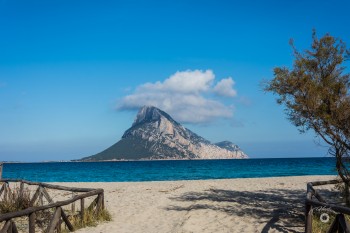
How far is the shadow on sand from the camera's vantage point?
12.3 m

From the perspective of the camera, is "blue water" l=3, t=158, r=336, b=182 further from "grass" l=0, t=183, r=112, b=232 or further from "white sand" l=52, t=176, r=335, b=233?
"grass" l=0, t=183, r=112, b=232

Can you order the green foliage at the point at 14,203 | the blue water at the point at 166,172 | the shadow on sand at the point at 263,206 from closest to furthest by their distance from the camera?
1. the shadow on sand at the point at 263,206
2. the green foliage at the point at 14,203
3. the blue water at the point at 166,172

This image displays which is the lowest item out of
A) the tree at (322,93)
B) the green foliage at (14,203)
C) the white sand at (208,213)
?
the white sand at (208,213)

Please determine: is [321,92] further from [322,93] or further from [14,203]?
[14,203]

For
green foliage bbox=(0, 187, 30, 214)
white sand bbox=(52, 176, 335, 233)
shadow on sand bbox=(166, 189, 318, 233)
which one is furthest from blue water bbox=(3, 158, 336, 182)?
shadow on sand bbox=(166, 189, 318, 233)

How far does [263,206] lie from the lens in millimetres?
16047

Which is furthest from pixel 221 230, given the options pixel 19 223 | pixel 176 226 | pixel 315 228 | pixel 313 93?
pixel 19 223

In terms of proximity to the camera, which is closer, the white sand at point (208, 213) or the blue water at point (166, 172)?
the white sand at point (208, 213)

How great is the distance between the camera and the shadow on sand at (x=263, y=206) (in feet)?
40.3

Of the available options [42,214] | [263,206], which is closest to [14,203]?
[42,214]

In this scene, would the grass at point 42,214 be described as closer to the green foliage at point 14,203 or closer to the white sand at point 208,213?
the green foliage at point 14,203

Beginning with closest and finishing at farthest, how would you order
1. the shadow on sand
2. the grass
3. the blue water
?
the shadow on sand, the grass, the blue water

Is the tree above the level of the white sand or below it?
above

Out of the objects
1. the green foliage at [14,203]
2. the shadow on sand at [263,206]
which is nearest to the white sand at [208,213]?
the shadow on sand at [263,206]
